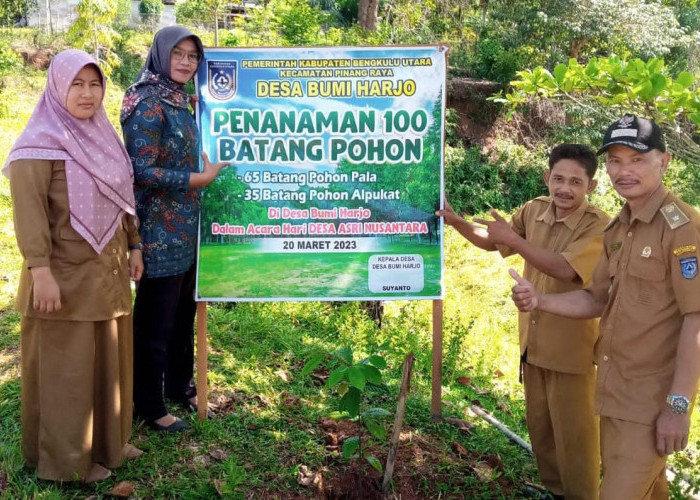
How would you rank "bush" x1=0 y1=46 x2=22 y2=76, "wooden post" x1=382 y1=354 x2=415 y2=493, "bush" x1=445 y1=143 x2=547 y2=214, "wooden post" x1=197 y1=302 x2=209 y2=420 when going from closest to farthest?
"wooden post" x1=382 y1=354 x2=415 y2=493, "wooden post" x1=197 y1=302 x2=209 y2=420, "bush" x1=0 y1=46 x2=22 y2=76, "bush" x1=445 y1=143 x2=547 y2=214

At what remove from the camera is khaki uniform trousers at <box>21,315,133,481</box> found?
2.72 m

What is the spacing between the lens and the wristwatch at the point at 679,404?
2.10 m

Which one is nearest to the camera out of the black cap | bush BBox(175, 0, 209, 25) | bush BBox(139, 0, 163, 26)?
the black cap

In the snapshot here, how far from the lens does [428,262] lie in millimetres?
3469

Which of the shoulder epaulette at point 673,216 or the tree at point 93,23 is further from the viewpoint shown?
the tree at point 93,23

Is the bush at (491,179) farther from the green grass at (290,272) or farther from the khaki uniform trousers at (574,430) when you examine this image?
the khaki uniform trousers at (574,430)

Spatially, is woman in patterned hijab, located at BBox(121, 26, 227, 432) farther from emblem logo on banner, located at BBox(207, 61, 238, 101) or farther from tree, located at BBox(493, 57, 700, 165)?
tree, located at BBox(493, 57, 700, 165)

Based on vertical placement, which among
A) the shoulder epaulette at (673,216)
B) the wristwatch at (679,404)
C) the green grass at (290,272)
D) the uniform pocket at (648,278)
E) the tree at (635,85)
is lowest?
the wristwatch at (679,404)

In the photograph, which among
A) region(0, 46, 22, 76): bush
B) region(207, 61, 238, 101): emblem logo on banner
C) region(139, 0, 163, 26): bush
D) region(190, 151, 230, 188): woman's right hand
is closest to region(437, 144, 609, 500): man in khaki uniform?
region(190, 151, 230, 188): woman's right hand

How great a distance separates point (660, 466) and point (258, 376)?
251 centimetres

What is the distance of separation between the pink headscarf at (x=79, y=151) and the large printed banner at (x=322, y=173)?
648 millimetres

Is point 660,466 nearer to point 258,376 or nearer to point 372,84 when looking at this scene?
point 372,84

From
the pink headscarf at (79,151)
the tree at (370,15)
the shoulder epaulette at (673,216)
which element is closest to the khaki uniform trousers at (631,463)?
the shoulder epaulette at (673,216)

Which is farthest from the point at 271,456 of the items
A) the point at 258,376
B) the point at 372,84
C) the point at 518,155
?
the point at 518,155
